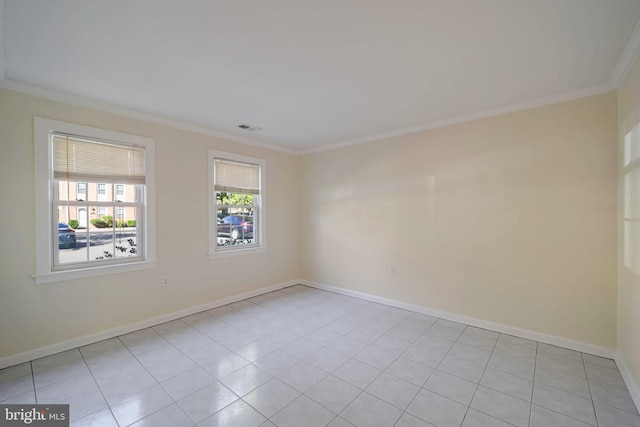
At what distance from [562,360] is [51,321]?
16.9 ft

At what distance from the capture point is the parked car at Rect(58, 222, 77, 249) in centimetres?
291

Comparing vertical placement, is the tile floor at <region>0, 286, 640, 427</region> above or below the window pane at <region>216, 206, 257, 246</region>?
below

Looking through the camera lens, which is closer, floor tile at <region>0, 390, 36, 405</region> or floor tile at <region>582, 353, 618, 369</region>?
floor tile at <region>0, 390, 36, 405</region>

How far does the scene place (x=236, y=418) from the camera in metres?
1.92

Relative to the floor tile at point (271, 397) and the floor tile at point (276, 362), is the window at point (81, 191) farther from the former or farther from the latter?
the floor tile at point (271, 397)

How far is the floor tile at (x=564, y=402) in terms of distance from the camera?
6.38ft

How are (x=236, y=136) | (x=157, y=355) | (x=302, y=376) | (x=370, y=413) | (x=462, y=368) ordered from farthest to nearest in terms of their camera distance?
(x=236, y=136) < (x=157, y=355) < (x=462, y=368) < (x=302, y=376) < (x=370, y=413)

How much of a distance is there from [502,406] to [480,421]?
290mm

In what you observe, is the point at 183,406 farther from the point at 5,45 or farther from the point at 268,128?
the point at 268,128

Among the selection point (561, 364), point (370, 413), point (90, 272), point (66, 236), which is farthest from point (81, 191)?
point (561, 364)

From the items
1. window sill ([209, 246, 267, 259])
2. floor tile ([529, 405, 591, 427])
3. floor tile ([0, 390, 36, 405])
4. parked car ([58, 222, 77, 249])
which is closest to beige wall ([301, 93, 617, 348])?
floor tile ([529, 405, 591, 427])

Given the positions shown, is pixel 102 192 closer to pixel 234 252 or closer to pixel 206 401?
pixel 234 252

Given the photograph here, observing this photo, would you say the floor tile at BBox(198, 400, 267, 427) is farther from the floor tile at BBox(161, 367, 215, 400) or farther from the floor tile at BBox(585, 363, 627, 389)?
the floor tile at BBox(585, 363, 627, 389)

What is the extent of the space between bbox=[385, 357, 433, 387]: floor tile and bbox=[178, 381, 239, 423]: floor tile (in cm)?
140
